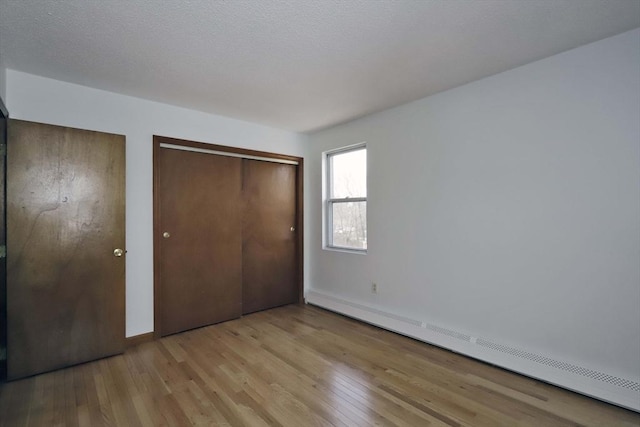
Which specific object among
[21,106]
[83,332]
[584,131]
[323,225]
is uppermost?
[21,106]

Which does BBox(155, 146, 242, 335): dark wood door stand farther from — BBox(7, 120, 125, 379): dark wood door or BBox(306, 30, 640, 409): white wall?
BBox(306, 30, 640, 409): white wall

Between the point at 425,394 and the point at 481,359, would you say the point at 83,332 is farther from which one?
the point at 481,359

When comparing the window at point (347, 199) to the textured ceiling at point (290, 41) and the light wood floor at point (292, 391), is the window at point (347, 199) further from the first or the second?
the light wood floor at point (292, 391)

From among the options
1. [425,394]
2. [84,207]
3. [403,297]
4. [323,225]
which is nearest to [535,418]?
[425,394]

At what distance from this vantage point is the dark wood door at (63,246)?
2469mm

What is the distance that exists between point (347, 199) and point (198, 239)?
6.33 ft

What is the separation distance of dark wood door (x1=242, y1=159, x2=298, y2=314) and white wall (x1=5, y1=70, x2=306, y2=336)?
0.79 m

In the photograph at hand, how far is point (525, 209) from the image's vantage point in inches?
99.3

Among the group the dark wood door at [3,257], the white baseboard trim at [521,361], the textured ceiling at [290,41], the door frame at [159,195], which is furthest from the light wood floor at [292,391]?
the textured ceiling at [290,41]

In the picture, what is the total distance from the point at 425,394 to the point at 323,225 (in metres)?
2.58

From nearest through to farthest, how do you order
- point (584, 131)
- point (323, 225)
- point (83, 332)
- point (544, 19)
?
point (544, 19), point (584, 131), point (83, 332), point (323, 225)

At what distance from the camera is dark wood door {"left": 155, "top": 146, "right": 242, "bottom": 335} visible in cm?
337

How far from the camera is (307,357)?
280 cm

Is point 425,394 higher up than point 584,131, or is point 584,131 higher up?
point 584,131
